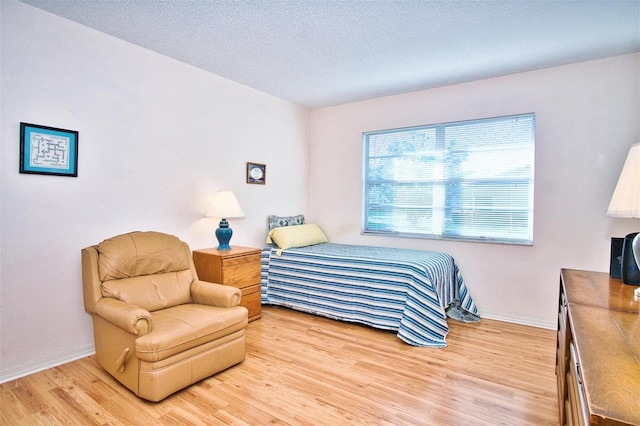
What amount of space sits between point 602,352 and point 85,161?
128 inches

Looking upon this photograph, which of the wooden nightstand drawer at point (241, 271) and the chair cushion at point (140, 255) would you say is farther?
the wooden nightstand drawer at point (241, 271)

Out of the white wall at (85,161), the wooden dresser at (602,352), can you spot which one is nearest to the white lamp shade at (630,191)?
the wooden dresser at (602,352)

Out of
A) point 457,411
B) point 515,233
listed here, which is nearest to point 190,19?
point 457,411

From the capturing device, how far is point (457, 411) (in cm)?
207

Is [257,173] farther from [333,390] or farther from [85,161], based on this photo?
[333,390]

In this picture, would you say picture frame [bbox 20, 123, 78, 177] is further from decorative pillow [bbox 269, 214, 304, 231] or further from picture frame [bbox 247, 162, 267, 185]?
decorative pillow [bbox 269, 214, 304, 231]

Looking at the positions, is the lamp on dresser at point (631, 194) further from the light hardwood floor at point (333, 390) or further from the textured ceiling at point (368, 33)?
the textured ceiling at point (368, 33)

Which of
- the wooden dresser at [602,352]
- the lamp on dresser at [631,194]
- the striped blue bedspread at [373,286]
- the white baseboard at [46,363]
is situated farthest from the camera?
the striped blue bedspread at [373,286]

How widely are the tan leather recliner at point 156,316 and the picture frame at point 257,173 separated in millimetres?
1368

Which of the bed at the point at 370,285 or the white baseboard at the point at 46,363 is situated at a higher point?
the bed at the point at 370,285

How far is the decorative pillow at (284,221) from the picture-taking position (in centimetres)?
448

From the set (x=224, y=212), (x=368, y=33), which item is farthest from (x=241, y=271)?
(x=368, y=33)

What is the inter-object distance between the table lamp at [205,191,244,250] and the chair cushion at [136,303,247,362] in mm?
965

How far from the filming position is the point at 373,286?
339 cm
